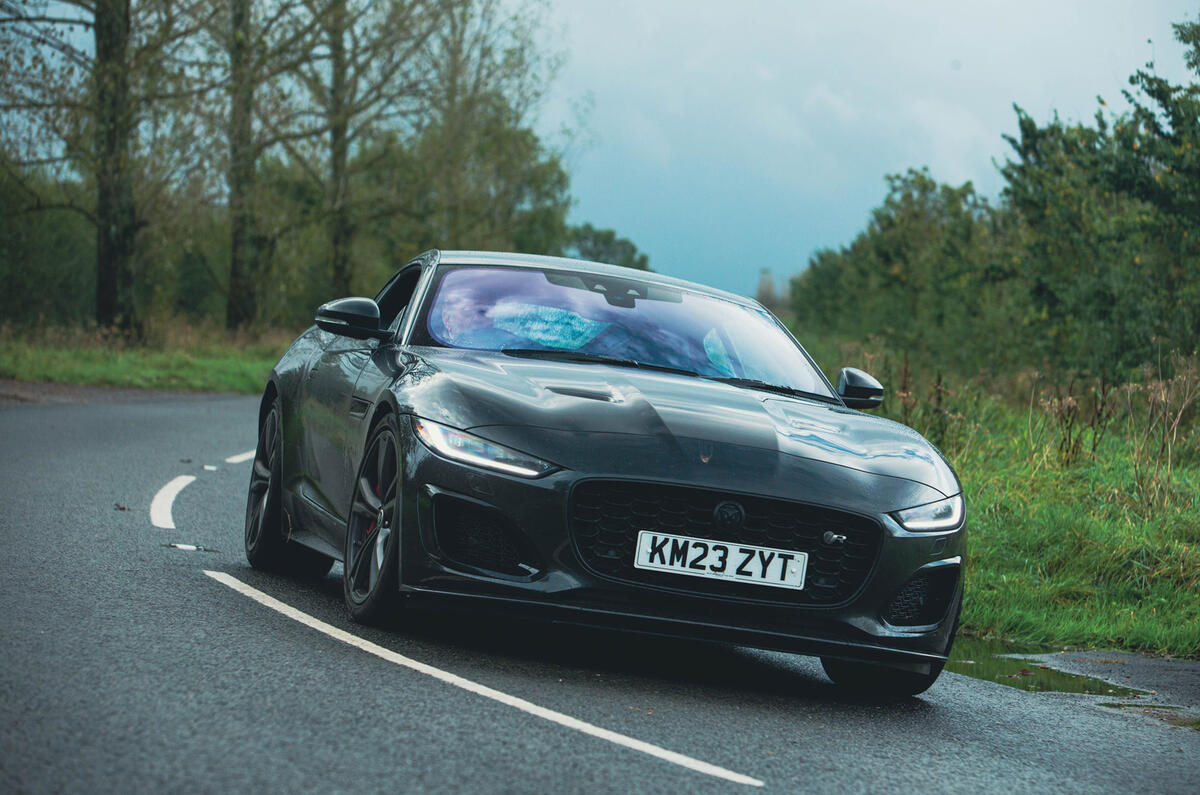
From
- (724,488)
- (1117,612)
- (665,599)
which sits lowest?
(1117,612)

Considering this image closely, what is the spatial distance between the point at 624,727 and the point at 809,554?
1.04 metres

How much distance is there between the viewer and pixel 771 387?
21.8ft

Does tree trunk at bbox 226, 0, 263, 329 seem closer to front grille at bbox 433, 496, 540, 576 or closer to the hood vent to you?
the hood vent

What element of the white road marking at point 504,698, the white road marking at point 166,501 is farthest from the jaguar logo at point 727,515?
the white road marking at point 166,501

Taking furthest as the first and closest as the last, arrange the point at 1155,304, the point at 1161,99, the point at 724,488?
the point at 1155,304, the point at 1161,99, the point at 724,488

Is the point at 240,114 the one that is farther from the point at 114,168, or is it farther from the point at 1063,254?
the point at 1063,254

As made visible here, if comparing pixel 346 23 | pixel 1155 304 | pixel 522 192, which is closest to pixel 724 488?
pixel 1155 304

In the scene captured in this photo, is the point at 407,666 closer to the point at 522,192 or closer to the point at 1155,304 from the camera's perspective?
the point at 1155,304

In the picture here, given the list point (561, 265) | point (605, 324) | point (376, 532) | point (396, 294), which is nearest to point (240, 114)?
point (396, 294)

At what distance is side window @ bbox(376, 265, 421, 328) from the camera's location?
24.6ft

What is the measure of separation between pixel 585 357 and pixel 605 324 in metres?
0.33

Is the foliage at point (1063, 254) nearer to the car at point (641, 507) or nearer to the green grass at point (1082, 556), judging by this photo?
the green grass at point (1082, 556)

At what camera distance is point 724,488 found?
5.24 meters

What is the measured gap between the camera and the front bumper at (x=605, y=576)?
5227mm
